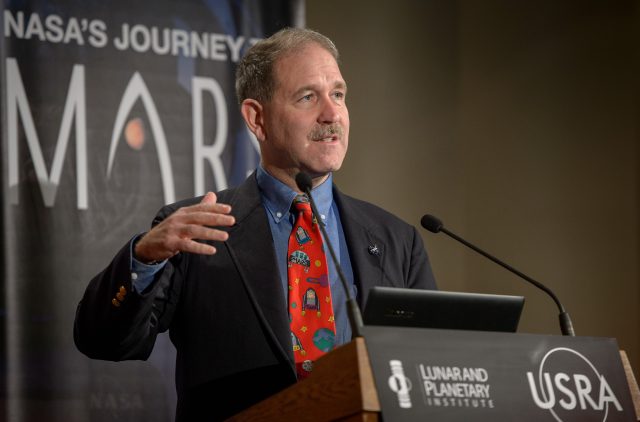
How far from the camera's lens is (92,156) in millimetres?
3383

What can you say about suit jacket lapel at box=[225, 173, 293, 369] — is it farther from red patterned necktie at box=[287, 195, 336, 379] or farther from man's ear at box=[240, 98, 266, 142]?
man's ear at box=[240, 98, 266, 142]

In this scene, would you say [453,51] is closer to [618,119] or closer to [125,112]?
[618,119]

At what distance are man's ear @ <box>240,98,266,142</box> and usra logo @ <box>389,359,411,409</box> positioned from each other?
1.30 m

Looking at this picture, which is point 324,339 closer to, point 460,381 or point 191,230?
point 191,230

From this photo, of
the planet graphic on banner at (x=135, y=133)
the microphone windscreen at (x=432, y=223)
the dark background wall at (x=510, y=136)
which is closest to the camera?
the microphone windscreen at (x=432, y=223)

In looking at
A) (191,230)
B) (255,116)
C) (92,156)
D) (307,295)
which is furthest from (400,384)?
(92,156)

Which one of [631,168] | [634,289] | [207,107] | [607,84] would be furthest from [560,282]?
[207,107]

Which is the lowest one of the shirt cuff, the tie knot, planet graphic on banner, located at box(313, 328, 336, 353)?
planet graphic on banner, located at box(313, 328, 336, 353)

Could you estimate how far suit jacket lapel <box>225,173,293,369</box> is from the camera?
2.34 meters

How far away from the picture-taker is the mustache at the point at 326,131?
2.63m

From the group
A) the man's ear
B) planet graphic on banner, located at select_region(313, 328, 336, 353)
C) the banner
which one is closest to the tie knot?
the man's ear

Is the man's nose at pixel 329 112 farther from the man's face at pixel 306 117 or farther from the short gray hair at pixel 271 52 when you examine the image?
the short gray hair at pixel 271 52

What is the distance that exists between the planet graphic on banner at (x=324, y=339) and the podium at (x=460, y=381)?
1.74ft

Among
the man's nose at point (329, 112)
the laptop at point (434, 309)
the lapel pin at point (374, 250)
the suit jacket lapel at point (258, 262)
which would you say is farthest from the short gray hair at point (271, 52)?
the laptop at point (434, 309)
